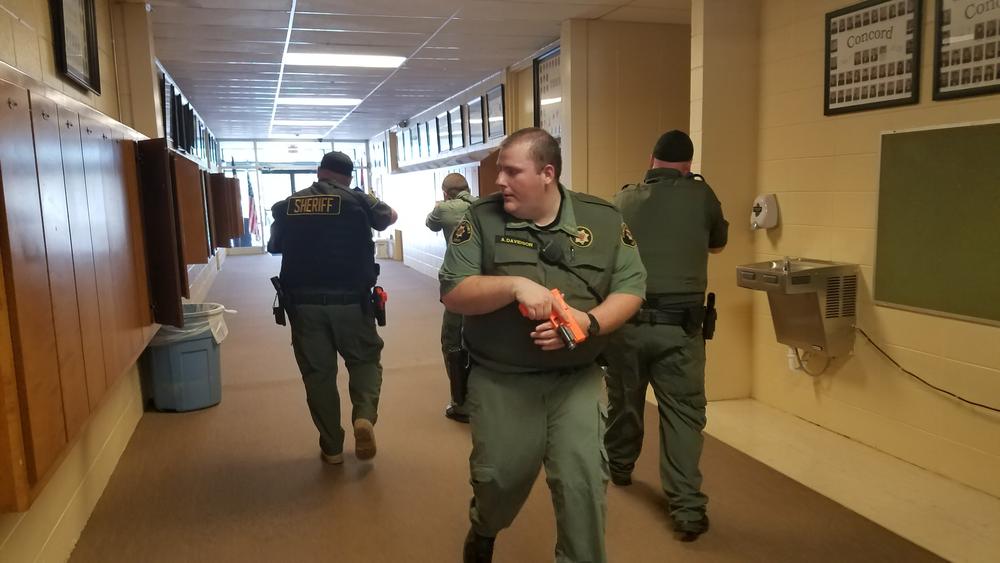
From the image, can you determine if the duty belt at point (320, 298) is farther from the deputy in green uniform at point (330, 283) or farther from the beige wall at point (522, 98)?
the beige wall at point (522, 98)

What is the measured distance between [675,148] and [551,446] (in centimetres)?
143

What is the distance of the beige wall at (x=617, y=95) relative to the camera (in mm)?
5195

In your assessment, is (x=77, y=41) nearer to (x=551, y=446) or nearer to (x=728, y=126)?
(x=551, y=446)

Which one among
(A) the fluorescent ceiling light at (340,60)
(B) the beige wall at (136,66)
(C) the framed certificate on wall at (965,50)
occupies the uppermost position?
(A) the fluorescent ceiling light at (340,60)

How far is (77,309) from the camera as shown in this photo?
84.4 inches

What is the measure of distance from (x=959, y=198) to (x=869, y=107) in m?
0.66

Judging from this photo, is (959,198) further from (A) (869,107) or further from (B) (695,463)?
(B) (695,463)

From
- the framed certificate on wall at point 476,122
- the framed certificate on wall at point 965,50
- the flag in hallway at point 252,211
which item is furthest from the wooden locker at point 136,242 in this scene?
the flag in hallway at point 252,211

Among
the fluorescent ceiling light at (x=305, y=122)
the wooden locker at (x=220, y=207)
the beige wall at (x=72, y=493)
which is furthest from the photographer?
the fluorescent ceiling light at (x=305, y=122)

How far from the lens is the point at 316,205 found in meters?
3.25

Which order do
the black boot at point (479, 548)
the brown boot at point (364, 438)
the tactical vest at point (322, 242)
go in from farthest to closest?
the brown boot at point (364, 438) < the tactical vest at point (322, 242) < the black boot at point (479, 548)

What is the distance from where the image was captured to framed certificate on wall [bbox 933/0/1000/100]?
2.77m

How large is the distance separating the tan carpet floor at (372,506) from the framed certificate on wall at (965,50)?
1889 millimetres

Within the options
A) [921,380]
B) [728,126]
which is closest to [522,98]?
[728,126]
